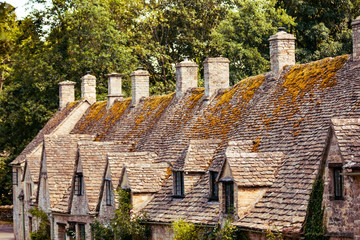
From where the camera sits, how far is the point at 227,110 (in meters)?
28.0

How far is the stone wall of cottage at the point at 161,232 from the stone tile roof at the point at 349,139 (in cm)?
845

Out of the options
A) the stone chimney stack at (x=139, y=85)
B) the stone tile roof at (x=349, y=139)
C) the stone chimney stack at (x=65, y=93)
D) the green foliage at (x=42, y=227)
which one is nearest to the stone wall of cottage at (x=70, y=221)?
the green foliage at (x=42, y=227)

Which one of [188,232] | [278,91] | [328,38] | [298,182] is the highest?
[328,38]

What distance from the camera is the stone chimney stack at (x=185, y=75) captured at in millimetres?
33844

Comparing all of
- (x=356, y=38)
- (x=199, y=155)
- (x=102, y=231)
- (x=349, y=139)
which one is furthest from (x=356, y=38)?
(x=102, y=231)

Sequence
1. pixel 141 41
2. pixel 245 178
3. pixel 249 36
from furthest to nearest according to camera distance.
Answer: pixel 141 41, pixel 249 36, pixel 245 178

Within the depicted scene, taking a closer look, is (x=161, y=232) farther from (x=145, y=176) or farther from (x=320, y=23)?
(x=320, y=23)

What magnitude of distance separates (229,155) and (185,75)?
13.5 m

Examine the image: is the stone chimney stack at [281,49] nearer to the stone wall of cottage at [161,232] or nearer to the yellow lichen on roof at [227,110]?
the yellow lichen on roof at [227,110]

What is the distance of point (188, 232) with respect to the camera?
22.0m

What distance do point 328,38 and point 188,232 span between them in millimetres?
28914

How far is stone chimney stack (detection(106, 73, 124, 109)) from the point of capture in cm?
4322

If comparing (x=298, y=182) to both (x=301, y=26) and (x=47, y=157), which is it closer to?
(x=47, y=157)

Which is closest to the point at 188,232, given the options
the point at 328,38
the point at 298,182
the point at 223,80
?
the point at 298,182
